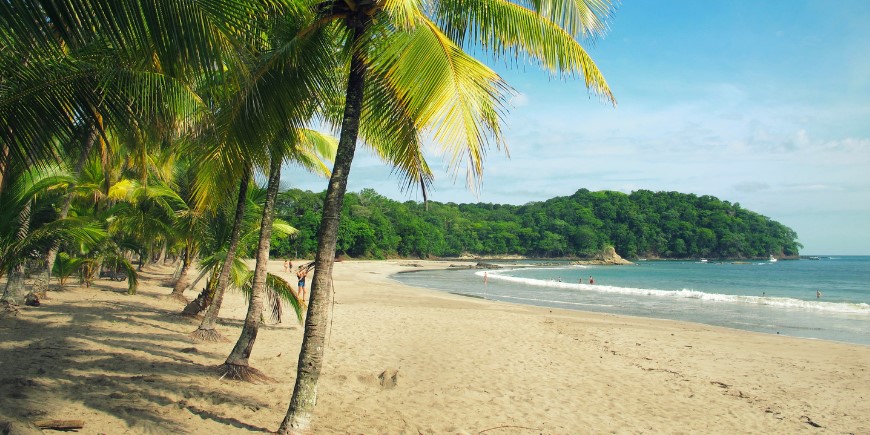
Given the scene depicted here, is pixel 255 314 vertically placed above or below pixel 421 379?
above

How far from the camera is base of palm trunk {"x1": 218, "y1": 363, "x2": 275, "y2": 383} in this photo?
6035 millimetres

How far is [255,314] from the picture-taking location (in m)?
6.46

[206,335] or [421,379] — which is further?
[206,335]

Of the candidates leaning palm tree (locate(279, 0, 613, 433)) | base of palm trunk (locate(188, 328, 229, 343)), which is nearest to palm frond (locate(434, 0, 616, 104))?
leaning palm tree (locate(279, 0, 613, 433))

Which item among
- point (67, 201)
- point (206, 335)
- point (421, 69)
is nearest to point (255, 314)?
point (206, 335)

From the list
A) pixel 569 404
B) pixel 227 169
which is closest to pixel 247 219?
pixel 227 169

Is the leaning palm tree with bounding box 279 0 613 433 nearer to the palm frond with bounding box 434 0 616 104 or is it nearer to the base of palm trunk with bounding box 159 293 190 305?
the palm frond with bounding box 434 0 616 104

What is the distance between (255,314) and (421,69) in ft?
13.8

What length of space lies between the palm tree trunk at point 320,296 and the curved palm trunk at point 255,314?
6.38ft

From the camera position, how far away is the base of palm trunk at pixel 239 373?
19.8ft

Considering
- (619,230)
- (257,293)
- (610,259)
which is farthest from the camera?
(619,230)

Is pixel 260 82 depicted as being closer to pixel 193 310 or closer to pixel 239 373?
pixel 239 373

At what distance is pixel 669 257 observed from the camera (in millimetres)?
109250

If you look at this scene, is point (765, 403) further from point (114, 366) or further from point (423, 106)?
point (114, 366)
